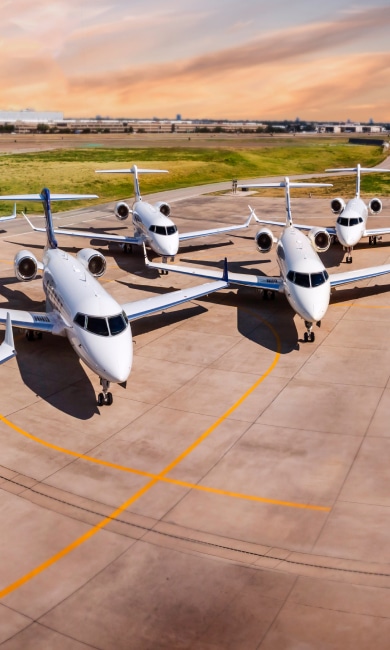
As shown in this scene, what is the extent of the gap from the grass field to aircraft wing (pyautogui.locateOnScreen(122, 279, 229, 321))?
127ft

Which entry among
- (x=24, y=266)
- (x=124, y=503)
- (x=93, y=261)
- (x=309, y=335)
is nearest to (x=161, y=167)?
(x=93, y=261)

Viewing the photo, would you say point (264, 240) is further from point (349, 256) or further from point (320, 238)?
point (349, 256)

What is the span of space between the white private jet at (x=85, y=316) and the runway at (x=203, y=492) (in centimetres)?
140

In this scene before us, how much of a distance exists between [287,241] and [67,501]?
18.7m

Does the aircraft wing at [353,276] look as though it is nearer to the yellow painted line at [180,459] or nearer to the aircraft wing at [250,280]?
the aircraft wing at [250,280]

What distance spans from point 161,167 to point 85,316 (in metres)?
80.6

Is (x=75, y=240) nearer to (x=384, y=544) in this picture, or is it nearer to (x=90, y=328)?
(x=90, y=328)

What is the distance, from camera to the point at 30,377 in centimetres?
2197

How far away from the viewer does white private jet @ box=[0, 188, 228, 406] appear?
62.2ft

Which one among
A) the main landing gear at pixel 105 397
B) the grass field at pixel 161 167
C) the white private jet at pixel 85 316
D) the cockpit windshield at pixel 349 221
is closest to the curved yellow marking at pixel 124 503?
the main landing gear at pixel 105 397

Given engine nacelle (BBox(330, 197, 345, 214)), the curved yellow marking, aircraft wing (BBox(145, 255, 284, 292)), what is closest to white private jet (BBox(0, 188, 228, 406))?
aircraft wing (BBox(145, 255, 284, 292))

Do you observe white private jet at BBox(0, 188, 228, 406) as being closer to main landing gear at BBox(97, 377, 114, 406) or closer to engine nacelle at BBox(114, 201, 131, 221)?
main landing gear at BBox(97, 377, 114, 406)

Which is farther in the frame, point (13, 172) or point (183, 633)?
point (13, 172)

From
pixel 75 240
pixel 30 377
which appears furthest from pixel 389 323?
pixel 75 240
